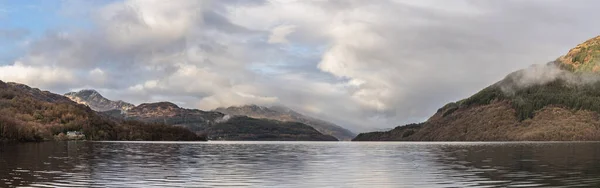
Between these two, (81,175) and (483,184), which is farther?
(81,175)

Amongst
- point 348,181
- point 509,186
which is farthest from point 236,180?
point 509,186

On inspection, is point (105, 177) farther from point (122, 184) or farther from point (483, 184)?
point (483, 184)

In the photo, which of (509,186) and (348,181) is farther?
(348,181)

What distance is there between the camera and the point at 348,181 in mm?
58375

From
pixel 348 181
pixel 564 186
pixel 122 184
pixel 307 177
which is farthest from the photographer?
pixel 307 177

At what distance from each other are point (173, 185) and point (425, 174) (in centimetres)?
2857

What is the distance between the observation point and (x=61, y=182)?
5438cm

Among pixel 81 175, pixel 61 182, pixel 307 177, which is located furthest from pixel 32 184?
pixel 307 177

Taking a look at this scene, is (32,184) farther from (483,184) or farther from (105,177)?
(483,184)

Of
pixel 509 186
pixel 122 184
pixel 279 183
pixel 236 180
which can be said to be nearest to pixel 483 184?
pixel 509 186

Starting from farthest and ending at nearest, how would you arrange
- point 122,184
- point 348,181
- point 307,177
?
point 307,177 → point 348,181 → point 122,184

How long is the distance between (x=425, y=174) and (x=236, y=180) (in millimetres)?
21637

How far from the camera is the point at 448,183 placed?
54375 mm

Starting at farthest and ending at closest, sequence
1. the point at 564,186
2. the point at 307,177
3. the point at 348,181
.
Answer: the point at 307,177, the point at 348,181, the point at 564,186
